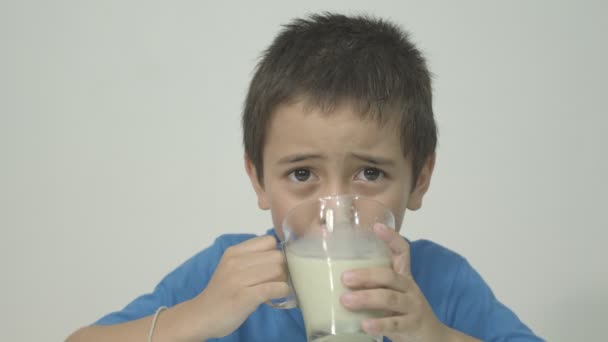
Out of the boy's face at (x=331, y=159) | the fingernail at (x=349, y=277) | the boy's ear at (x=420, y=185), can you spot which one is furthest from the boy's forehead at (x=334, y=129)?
the fingernail at (x=349, y=277)

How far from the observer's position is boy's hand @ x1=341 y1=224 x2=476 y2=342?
822 mm

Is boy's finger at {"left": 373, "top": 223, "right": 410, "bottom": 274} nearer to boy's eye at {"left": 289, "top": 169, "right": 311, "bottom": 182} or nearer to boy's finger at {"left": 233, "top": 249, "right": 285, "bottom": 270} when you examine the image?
boy's finger at {"left": 233, "top": 249, "right": 285, "bottom": 270}

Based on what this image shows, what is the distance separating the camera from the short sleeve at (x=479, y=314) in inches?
44.3

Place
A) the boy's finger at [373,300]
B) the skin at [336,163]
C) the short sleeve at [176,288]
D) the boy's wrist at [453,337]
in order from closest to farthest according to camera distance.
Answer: the boy's finger at [373,300] < the boy's wrist at [453,337] < the skin at [336,163] < the short sleeve at [176,288]

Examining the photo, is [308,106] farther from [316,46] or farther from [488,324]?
[488,324]

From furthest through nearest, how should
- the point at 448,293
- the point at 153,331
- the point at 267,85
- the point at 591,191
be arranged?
the point at 591,191, the point at 448,293, the point at 267,85, the point at 153,331

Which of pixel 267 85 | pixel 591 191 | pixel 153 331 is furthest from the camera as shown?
pixel 591 191

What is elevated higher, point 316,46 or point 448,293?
point 316,46

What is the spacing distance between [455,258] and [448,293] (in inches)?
2.8

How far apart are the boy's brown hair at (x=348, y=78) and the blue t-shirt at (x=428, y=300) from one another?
202 mm

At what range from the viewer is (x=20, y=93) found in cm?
198

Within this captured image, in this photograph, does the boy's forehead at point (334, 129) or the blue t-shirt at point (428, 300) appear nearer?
the boy's forehead at point (334, 129)

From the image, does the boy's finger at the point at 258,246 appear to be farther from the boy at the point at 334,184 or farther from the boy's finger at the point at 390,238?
the boy's finger at the point at 390,238

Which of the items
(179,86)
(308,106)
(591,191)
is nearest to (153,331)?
(308,106)
